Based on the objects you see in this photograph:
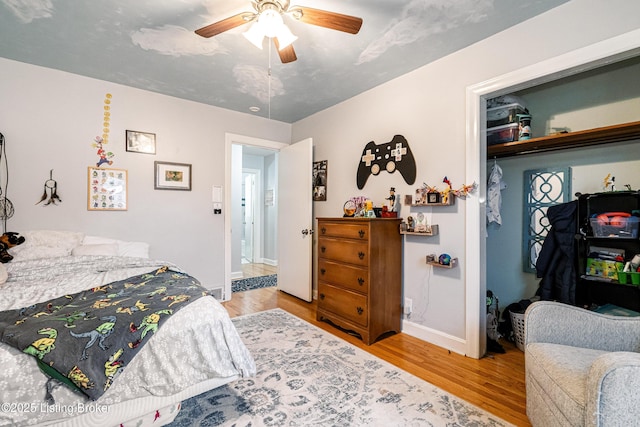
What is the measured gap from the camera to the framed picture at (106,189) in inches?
111

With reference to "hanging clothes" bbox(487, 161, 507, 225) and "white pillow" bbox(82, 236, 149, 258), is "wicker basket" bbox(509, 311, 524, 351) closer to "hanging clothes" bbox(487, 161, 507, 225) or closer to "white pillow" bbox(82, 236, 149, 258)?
"hanging clothes" bbox(487, 161, 507, 225)

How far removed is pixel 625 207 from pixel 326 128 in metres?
2.95

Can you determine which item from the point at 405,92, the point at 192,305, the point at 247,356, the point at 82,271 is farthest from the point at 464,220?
the point at 82,271

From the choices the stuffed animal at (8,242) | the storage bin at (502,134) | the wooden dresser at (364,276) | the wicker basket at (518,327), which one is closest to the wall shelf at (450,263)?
the wooden dresser at (364,276)

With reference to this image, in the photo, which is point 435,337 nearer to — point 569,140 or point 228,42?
point 569,140

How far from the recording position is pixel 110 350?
1.17 meters

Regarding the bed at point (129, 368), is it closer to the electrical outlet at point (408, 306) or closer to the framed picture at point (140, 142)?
the framed picture at point (140, 142)

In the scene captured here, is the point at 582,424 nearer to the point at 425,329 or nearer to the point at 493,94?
the point at 425,329

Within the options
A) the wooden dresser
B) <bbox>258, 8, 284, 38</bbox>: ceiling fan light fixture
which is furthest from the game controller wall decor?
<bbox>258, 8, 284, 38</bbox>: ceiling fan light fixture

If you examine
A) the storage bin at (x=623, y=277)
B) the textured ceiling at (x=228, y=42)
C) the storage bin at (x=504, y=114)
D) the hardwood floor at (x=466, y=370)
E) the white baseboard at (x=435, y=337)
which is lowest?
the hardwood floor at (x=466, y=370)

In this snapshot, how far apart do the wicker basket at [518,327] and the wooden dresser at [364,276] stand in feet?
3.15

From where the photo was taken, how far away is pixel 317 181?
3797 mm

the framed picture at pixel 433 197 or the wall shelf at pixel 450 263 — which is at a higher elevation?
the framed picture at pixel 433 197

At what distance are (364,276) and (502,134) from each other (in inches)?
69.5
